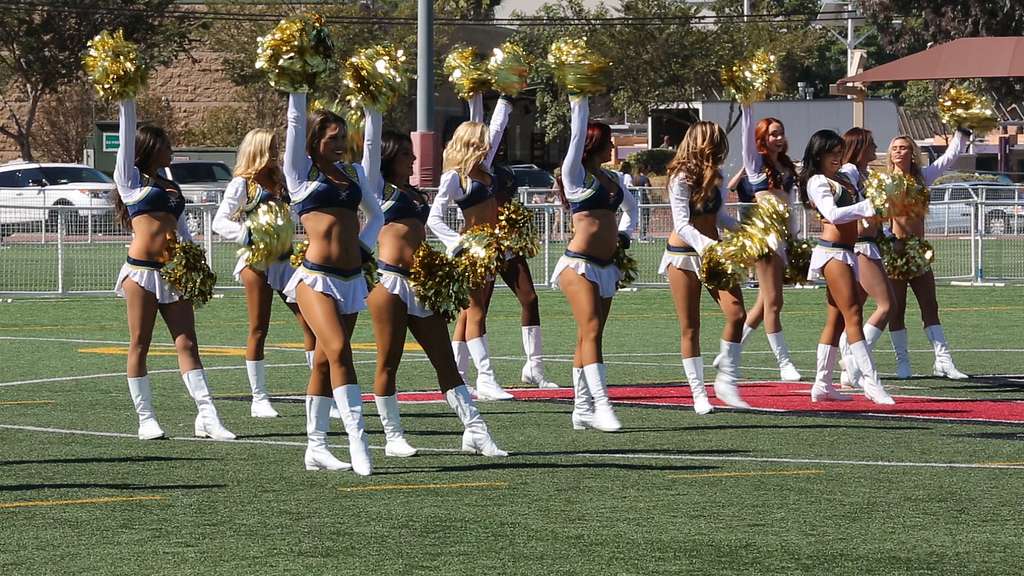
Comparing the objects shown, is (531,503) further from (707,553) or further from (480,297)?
(480,297)

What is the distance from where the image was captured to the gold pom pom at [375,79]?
905 centimetres

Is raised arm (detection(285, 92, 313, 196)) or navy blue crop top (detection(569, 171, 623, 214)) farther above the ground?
raised arm (detection(285, 92, 313, 196))

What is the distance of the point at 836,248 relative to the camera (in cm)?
1209

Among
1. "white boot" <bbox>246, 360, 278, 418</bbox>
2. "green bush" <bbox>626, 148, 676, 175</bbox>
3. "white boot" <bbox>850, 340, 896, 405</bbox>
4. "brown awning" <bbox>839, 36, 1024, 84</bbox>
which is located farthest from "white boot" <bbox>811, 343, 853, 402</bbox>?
"green bush" <bbox>626, 148, 676, 175</bbox>

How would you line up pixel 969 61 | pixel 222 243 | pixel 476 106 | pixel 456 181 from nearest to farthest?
pixel 456 181, pixel 476 106, pixel 969 61, pixel 222 243

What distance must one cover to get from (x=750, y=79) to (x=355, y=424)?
15.3 ft

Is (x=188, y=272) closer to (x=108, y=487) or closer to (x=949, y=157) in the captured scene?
(x=108, y=487)

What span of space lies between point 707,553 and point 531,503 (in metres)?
1.31

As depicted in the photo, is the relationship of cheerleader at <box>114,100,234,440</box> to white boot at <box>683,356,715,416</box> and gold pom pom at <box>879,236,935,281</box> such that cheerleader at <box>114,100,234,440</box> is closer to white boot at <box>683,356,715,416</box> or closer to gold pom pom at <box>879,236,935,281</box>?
white boot at <box>683,356,715,416</box>

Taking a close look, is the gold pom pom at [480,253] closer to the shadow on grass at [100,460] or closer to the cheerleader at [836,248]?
the shadow on grass at [100,460]

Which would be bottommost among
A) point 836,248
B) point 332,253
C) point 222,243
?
point 222,243

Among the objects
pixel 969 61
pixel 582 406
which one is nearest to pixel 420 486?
pixel 582 406

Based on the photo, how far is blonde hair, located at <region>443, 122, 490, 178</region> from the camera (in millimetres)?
11891

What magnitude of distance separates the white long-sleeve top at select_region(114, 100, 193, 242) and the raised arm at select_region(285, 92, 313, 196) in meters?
1.66
